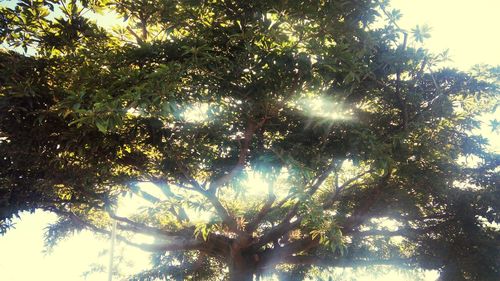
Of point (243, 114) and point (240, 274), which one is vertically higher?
point (243, 114)

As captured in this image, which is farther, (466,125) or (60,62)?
(466,125)

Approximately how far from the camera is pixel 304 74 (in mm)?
6453

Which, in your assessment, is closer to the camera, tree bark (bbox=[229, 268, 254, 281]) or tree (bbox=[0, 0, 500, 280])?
tree (bbox=[0, 0, 500, 280])

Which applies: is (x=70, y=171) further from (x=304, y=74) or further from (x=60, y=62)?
(x=304, y=74)

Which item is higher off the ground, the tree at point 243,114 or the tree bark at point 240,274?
the tree at point 243,114

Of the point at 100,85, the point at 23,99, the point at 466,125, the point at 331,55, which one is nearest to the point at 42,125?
the point at 23,99

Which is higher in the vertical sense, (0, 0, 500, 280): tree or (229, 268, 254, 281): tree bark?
Result: (0, 0, 500, 280): tree

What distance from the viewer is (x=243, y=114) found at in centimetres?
707

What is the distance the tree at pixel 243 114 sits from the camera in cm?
590

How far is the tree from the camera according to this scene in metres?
5.90

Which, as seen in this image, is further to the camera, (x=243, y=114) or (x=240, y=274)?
(x=240, y=274)

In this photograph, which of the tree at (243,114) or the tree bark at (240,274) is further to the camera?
the tree bark at (240,274)

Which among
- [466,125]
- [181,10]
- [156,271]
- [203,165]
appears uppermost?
[181,10]

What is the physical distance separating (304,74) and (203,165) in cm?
351
